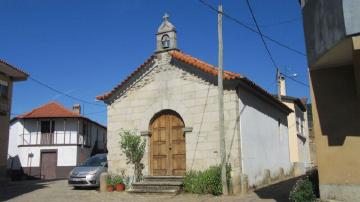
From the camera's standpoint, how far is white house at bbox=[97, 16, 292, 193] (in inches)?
581

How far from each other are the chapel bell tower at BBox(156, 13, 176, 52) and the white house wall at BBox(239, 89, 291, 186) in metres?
3.81

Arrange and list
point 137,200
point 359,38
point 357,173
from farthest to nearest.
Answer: point 137,200, point 357,173, point 359,38

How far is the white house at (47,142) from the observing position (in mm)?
34000

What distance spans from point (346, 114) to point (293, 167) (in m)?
15.4

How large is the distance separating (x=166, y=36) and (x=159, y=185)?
6469mm

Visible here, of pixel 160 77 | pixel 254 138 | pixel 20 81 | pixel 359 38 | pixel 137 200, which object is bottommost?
pixel 137 200

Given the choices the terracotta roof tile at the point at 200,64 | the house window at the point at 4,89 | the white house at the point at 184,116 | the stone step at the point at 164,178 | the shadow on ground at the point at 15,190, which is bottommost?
the shadow on ground at the point at 15,190

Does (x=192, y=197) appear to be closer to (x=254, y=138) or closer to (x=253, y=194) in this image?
(x=253, y=194)

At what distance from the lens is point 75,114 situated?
3562 centimetres

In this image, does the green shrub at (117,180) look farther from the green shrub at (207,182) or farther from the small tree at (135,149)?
the green shrub at (207,182)

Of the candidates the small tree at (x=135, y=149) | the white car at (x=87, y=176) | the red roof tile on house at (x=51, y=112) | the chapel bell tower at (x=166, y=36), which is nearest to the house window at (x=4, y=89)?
the red roof tile on house at (x=51, y=112)

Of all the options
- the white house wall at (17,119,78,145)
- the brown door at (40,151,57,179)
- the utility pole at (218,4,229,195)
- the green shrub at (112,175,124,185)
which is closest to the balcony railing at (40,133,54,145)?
the white house wall at (17,119,78,145)

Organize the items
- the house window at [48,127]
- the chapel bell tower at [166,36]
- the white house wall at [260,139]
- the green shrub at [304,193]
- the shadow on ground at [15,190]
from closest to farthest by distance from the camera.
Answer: the green shrub at [304,193], the white house wall at [260,139], the shadow on ground at [15,190], the chapel bell tower at [166,36], the house window at [48,127]

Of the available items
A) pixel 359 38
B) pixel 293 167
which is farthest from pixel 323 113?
pixel 293 167
